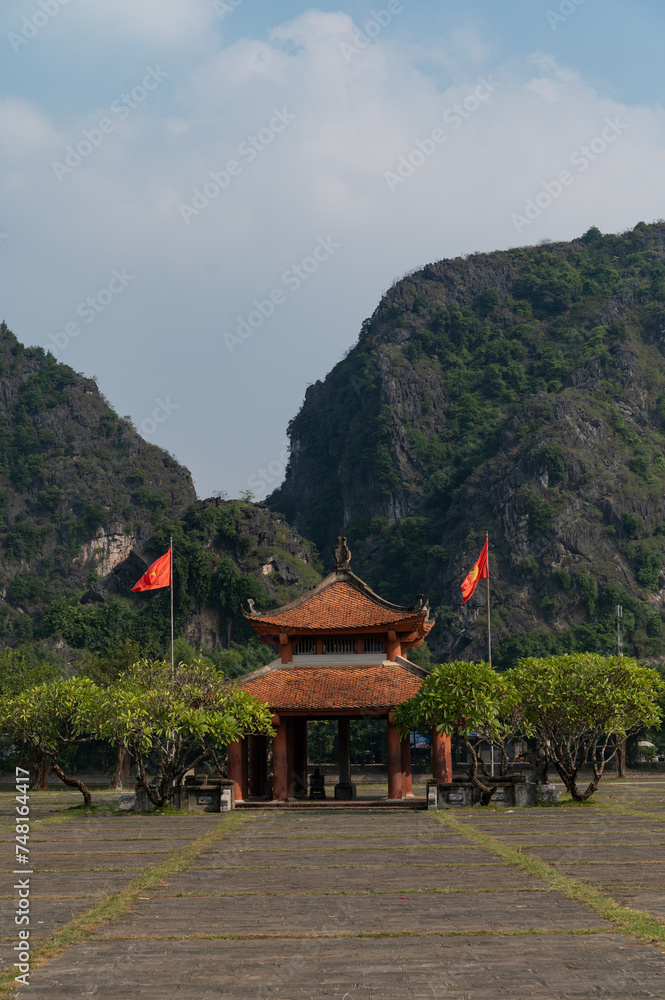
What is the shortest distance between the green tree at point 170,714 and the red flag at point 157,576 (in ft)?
25.7

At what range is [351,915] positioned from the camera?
1314 centimetres

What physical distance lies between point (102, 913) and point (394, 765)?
20967mm

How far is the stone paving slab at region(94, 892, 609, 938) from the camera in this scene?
12.2m

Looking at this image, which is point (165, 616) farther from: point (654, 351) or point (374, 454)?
point (654, 351)

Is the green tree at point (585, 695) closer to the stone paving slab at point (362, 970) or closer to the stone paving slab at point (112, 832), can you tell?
the stone paving slab at point (112, 832)

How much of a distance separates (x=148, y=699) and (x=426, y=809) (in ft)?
29.6

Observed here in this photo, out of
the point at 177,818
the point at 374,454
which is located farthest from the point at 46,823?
the point at 374,454

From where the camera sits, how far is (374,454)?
15200 centimetres

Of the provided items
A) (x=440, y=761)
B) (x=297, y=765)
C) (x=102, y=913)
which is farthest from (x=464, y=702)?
(x=102, y=913)

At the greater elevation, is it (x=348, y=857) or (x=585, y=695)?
(x=585, y=695)

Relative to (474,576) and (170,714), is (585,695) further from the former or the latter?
(474,576)

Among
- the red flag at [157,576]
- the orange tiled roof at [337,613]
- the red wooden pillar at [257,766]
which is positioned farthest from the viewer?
the red flag at [157,576]

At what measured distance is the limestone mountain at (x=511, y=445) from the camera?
11388 cm

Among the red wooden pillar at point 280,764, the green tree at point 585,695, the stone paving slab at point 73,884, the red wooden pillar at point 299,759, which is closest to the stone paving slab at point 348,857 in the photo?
the stone paving slab at point 73,884
